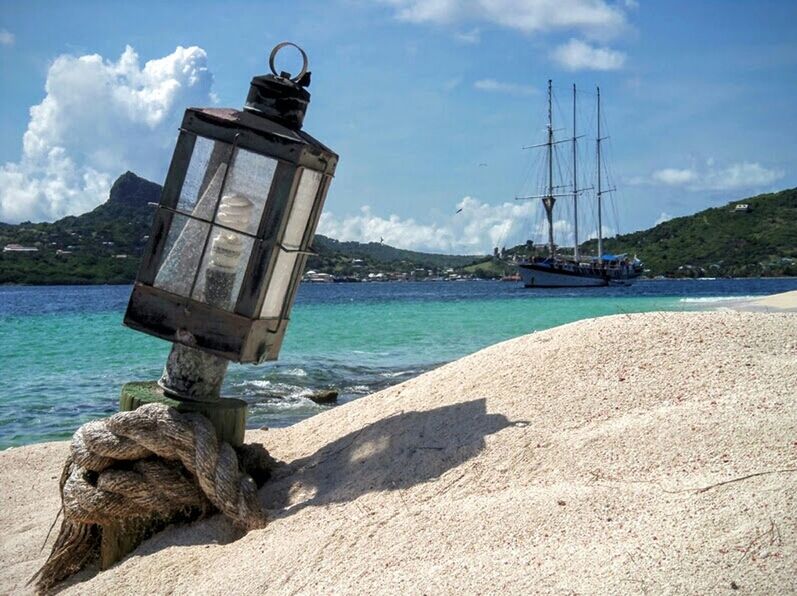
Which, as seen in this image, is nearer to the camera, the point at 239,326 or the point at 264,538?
the point at 264,538

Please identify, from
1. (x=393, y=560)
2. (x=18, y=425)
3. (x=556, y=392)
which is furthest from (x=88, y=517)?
(x=18, y=425)

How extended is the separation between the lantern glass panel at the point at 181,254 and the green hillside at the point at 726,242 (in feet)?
414

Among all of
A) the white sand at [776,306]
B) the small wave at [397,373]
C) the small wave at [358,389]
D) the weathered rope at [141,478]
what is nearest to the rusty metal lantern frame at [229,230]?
the weathered rope at [141,478]

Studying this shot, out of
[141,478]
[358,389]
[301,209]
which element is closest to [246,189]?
[301,209]

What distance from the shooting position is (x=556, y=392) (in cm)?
546

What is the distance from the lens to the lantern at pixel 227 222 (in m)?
5.24

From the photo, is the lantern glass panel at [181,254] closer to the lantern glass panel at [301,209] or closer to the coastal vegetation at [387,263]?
the lantern glass panel at [301,209]

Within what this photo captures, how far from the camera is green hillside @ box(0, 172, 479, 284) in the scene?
10300 cm

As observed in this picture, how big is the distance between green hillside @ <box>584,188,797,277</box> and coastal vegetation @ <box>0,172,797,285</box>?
0.15 m

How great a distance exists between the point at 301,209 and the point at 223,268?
67 cm

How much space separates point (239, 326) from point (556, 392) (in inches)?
85.0

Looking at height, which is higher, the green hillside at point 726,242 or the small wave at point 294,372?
the green hillside at point 726,242

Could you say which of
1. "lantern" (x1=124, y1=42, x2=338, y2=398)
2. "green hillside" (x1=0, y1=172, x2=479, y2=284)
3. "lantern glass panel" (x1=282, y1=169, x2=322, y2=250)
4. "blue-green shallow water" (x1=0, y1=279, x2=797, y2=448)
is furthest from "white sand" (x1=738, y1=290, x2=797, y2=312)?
"green hillside" (x1=0, y1=172, x2=479, y2=284)

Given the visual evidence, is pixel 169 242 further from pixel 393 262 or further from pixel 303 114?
pixel 393 262
